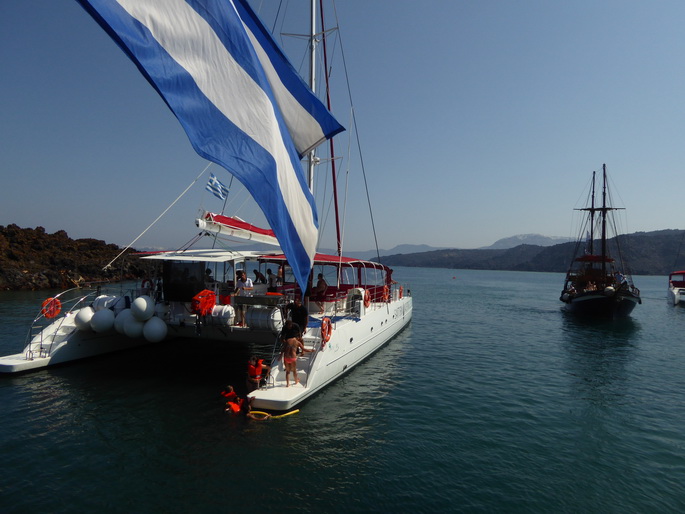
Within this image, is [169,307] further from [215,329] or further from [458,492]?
[458,492]

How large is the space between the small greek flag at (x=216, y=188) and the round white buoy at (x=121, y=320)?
569 cm

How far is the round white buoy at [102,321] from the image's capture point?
13.5m

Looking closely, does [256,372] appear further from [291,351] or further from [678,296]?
[678,296]

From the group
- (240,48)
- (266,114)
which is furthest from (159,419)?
(240,48)

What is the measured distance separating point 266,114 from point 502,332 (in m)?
24.3

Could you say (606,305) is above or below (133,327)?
below

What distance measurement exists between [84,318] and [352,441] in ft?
33.8

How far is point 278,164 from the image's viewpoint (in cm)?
892

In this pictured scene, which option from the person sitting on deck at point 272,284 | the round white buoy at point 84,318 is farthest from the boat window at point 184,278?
the person sitting on deck at point 272,284

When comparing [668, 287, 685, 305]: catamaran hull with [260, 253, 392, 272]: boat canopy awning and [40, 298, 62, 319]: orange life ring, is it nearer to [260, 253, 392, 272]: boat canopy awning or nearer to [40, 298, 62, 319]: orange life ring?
[260, 253, 392, 272]: boat canopy awning

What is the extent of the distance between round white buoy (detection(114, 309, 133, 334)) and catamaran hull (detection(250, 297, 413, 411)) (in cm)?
559

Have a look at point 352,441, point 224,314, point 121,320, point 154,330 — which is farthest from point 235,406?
point 121,320

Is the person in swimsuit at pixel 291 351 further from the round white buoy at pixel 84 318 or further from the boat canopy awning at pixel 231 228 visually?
the round white buoy at pixel 84 318

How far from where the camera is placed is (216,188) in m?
16.7
